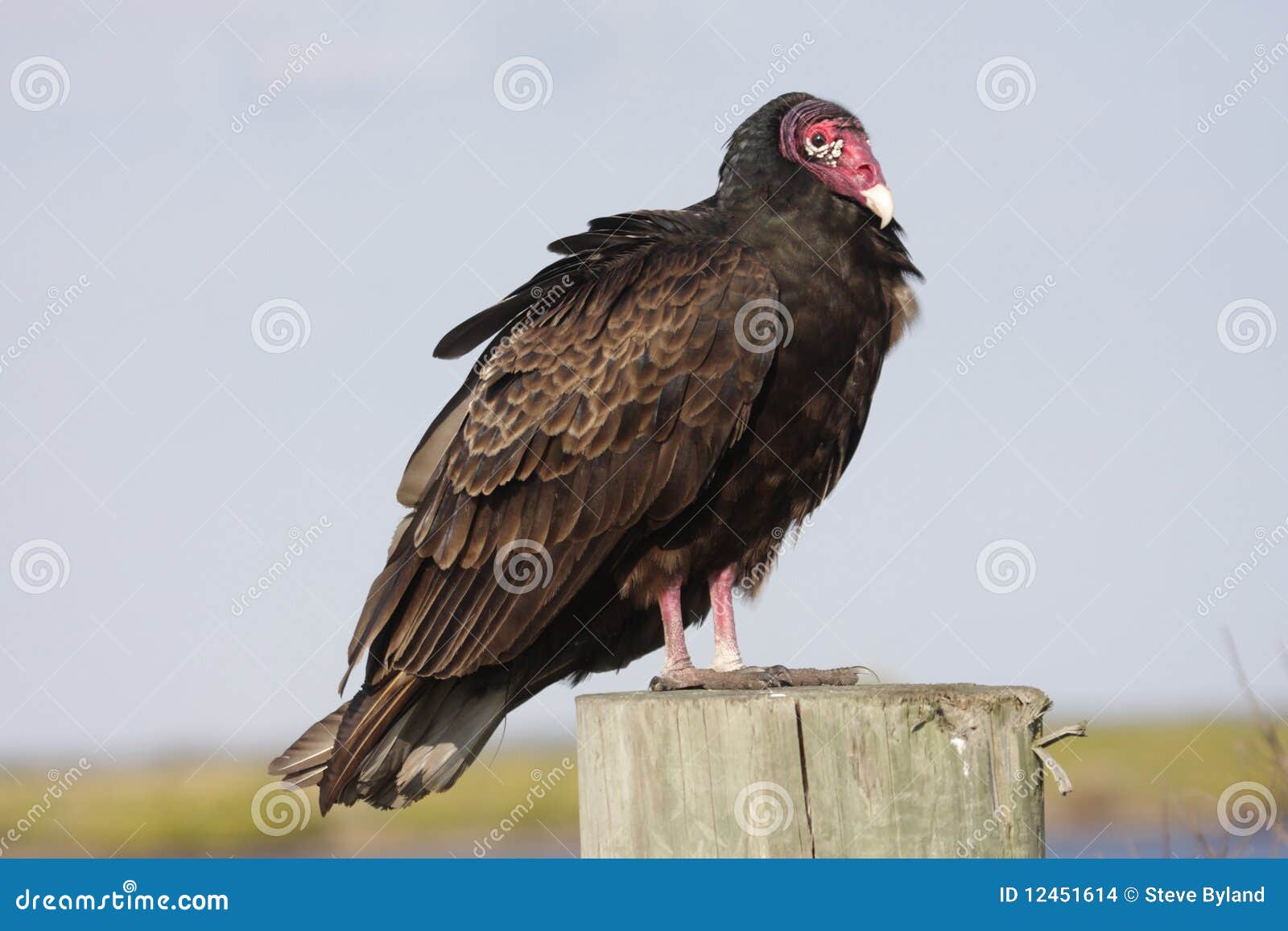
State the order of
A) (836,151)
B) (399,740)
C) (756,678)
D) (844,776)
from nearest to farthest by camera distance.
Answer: (844,776) < (756,678) < (399,740) < (836,151)

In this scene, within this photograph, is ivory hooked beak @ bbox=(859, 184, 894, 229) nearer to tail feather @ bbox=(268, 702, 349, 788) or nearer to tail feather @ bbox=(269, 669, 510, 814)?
tail feather @ bbox=(269, 669, 510, 814)

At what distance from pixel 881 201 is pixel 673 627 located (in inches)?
60.2

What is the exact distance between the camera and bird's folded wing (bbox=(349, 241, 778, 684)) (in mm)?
4184

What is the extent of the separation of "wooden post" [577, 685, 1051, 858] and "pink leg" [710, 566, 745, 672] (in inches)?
53.5

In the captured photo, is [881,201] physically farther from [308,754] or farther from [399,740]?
[308,754]

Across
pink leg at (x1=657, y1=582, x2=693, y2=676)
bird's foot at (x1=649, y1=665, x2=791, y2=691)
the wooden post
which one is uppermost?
pink leg at (x1=657, y1=582, x2=693, y2=676)

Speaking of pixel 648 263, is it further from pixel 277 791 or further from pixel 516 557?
pixel 277 791

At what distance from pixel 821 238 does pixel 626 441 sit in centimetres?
92

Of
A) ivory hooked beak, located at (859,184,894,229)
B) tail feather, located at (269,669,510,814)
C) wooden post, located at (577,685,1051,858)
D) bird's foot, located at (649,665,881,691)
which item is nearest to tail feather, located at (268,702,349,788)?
tail feather, located at (269,669,510,814)

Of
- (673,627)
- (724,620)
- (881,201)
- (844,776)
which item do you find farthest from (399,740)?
(881,201)

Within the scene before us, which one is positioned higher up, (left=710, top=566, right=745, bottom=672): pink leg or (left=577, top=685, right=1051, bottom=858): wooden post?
(left=710, top=566, right=745, bottom=672): pink leg

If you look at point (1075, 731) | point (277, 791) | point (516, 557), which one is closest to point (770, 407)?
point (516, 557)

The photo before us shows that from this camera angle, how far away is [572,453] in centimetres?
432

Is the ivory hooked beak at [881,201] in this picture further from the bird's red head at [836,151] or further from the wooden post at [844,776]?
the wooden post at [844,776]
